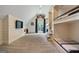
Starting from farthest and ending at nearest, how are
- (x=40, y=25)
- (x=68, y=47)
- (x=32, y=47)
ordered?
(x=40, y=25) < (x=32, y=47) < (x=68, y=47)

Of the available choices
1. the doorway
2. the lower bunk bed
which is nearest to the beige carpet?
the lower bunk bed

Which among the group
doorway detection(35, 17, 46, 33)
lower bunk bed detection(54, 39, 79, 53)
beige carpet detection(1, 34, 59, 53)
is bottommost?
beige carpet detection(1, 34, 59, 53)

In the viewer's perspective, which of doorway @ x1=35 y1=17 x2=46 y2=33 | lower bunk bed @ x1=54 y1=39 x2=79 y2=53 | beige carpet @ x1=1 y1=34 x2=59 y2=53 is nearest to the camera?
lower bunk bed @ x1=54 y1=39 x2=79 y2=53

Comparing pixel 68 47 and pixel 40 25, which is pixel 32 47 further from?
pixel 40 25

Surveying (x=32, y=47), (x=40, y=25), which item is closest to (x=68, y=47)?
(x=32, y=47)

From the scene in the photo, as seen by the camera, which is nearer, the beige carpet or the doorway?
the beige carpet

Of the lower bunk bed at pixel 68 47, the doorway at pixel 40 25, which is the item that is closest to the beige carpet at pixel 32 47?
the lower bunk bed at pixel 68 47

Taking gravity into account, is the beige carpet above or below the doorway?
below

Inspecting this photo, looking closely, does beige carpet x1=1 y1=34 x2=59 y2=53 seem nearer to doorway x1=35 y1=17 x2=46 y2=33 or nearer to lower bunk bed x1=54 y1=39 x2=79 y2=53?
lower bunk bed x1=54 y1=39 x2=79 y2=53

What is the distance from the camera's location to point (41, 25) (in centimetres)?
1608

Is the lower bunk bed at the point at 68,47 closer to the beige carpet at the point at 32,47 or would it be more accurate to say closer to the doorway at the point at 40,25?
the beige carpet at the point at 32,47

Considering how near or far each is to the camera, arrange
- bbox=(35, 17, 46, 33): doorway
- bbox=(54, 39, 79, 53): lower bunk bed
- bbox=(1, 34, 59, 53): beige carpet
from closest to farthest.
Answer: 1. bbox=(54, 39, 79, 53): lower bunk bed
2. bbox=(1, 34, 59, 53): beige carpet
3. bbox=(35, 17, 46, 33): doorway
